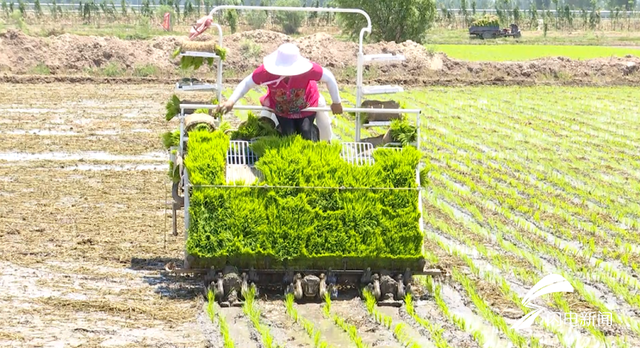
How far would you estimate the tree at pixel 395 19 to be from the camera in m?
43.4

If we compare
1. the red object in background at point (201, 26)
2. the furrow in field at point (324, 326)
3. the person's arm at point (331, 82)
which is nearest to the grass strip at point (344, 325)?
the furrow in field at point (324, 326)

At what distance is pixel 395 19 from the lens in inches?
1724

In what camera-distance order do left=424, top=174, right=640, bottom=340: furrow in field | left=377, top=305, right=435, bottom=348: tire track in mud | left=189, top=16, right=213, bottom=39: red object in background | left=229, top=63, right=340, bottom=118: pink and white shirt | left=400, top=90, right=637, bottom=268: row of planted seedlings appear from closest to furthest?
left=377, top=305, right=435, bottom=348: tire track in mud, left=424, top=174, right=640, bottom=340: furrow in field, left=229, top=63, right=340, bottom=118: pink and white shirt, left=189, top=16, right=213, bottom=39: red object in background, left=400, top=90, right=637, bottom=268: row of planted seedlings

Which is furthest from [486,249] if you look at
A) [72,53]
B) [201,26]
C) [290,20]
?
[290,20]

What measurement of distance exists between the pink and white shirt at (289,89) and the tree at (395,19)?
3426cm

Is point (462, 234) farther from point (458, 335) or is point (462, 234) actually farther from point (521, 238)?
point (458, 335)

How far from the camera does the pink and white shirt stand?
9.36m

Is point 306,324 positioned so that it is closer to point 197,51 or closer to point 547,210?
point 197,51

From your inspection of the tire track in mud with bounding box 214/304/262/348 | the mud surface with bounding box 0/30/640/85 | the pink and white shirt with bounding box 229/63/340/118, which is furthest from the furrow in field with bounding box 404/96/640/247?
the mud surface with bounding box 0/30/640/85

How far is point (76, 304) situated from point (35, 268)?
54.2 inches

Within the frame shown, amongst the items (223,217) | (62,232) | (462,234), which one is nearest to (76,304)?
(223,217)

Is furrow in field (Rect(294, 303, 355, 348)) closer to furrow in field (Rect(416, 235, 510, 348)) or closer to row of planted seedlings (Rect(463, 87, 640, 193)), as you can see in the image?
furrow in field (Rect(416, 235, 510, 348))

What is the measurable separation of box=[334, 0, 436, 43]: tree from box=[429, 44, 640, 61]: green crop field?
5.53 ft

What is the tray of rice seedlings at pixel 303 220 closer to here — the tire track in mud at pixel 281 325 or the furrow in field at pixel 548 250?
the tire track in mud at pixel 281 325
